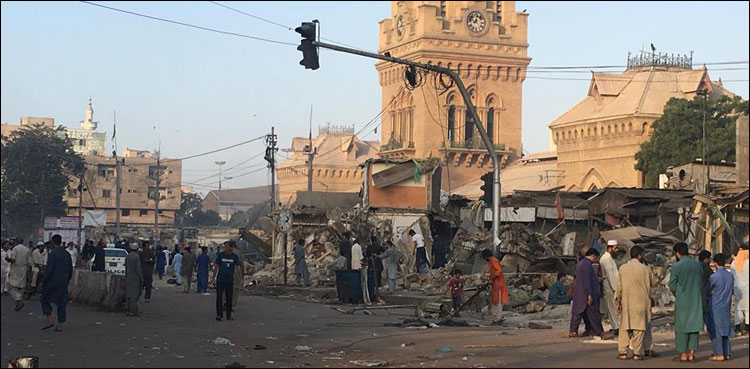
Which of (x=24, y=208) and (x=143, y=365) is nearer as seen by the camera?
(x=143, y=365)

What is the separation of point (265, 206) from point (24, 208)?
16.7 meters

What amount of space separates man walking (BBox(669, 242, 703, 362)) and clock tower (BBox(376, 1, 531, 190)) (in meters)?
60.0

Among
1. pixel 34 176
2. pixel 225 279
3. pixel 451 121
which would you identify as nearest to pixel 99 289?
pixel 225 279

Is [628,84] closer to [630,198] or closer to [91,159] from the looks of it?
[630,198]

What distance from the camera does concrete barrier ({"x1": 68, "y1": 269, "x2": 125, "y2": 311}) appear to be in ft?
76.5

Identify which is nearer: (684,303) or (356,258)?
(684,303)

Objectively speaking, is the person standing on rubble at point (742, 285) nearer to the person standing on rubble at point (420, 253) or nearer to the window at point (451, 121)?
the person standing on rubble at point (420, 253)

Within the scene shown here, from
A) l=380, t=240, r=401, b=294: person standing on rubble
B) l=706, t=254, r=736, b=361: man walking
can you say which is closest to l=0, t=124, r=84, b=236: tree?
l=380, t=240, r=401, b=294: person standing on rubble

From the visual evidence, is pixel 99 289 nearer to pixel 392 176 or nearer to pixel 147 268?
pixel 147 268

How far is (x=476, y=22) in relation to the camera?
254ft

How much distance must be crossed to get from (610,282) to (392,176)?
84.3 ft

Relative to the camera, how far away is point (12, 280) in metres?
22.6

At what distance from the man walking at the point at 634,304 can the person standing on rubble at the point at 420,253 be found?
2031 centimetres

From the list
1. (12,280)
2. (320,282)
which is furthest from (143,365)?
(320,282)
